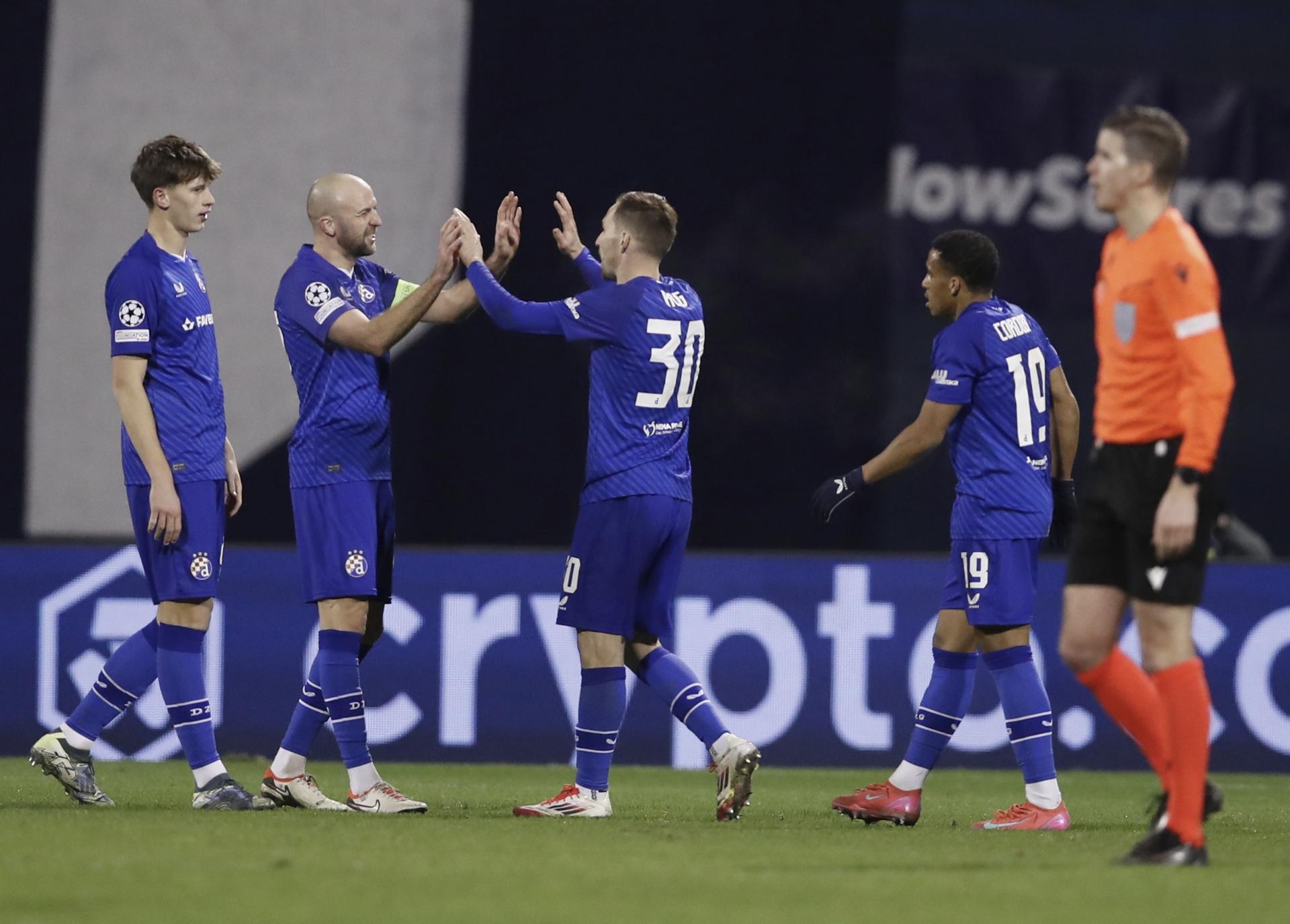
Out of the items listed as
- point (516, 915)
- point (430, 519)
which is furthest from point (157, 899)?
A: point (430, 519)

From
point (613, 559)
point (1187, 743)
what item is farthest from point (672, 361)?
point (1187, 743)

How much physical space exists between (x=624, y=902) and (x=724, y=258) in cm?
873

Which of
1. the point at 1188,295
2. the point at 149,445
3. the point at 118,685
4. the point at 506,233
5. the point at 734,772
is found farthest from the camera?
the point at 118,685

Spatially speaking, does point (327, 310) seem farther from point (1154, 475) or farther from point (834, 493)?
point (1154, 475)

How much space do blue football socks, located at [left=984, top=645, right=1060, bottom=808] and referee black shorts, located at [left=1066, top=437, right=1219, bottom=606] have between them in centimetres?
109

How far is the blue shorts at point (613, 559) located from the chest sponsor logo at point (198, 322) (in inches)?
54.2

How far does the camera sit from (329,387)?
638cm

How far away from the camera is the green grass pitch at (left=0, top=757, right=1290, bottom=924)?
13.8 feet

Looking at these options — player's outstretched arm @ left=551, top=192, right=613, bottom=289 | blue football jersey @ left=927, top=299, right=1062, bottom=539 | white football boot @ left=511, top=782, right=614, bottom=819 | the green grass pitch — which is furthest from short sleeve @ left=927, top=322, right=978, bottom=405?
white football boot @ left=511, top=782, right=614, bottom=819

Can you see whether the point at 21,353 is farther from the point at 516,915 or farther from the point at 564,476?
the point at 516,915

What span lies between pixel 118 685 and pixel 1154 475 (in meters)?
3.52

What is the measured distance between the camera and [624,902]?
14.2ft

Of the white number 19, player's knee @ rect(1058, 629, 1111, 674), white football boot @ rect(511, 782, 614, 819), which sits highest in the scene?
the white number 19

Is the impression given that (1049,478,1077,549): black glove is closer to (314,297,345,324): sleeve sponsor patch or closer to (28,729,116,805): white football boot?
(314,297,345,324): sleeve sponsor patch
